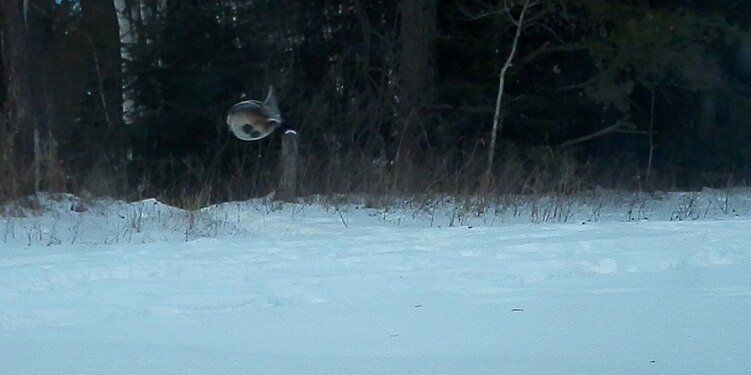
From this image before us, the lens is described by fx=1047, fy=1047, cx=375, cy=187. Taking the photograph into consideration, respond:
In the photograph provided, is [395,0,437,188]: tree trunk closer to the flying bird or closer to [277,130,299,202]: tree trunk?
[277,130,299,202]: tree trunk

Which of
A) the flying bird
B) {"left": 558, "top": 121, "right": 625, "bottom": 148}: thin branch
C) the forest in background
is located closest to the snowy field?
the flying bird

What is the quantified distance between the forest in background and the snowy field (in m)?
7.51

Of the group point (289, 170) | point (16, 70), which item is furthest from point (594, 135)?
point (16, 70)

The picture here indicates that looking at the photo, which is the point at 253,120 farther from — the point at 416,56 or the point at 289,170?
the point at 416,56

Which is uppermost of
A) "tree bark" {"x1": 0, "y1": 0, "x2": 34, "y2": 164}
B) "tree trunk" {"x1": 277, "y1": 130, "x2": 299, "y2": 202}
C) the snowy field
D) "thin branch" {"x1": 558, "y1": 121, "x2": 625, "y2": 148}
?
"tree bark" {"x1": 0, "y1": 0, "x2": 34, "y2": 164}

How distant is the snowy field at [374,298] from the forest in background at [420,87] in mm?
7507

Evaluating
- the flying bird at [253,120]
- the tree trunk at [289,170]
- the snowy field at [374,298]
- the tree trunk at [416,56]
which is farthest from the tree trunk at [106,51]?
the snowy field at [374,298]

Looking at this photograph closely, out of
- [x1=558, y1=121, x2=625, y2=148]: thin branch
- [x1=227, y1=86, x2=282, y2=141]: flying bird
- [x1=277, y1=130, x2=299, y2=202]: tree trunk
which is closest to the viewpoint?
[x1=277, y1=130, x2=299, y2=202]: tree trunk

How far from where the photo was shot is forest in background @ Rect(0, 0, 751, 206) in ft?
59.6

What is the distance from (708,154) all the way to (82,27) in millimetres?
15058

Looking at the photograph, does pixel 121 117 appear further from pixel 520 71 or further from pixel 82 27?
pixel 520 71

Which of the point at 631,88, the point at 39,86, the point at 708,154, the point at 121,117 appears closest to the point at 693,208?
the point at 631,88

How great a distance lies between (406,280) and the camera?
24.2 ft

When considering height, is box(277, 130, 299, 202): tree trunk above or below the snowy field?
above
